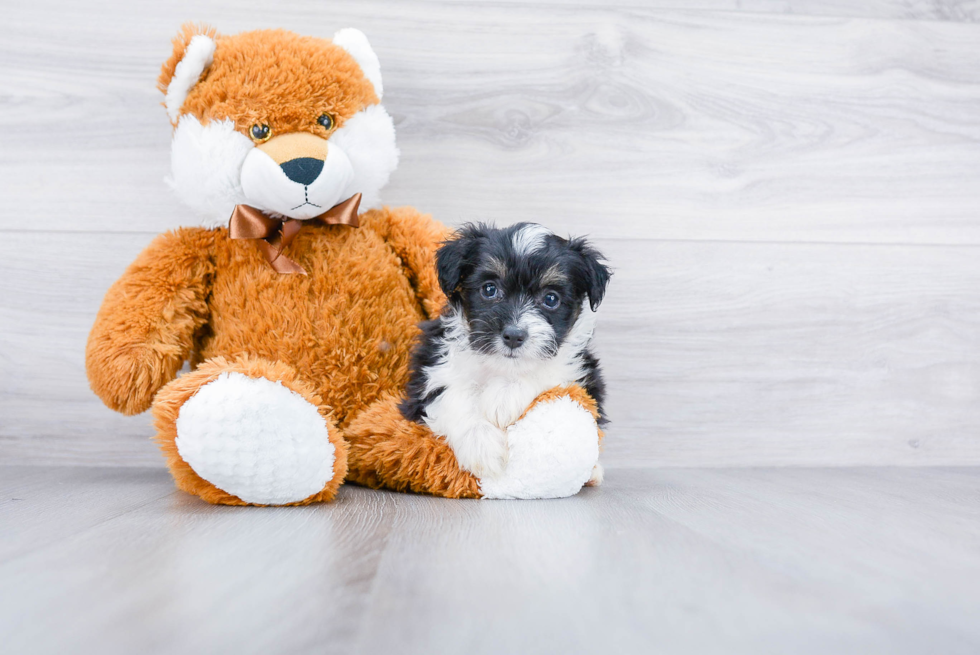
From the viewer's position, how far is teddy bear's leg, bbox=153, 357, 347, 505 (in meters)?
1.13

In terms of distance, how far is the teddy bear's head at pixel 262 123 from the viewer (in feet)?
4.38

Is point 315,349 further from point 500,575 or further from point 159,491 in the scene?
point 500,575

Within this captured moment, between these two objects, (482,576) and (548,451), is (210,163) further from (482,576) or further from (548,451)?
(482,576)

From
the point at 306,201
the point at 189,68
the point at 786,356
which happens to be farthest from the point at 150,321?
the point at 786,356

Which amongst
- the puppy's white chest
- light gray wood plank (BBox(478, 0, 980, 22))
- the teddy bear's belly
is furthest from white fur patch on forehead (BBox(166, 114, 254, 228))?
light gray wood plank (BBox(478, 0, 980, 22))

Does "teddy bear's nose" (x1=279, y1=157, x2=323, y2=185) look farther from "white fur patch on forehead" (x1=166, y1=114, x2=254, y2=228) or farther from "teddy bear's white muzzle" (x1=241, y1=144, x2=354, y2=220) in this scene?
"white fur patch on forehead" (x1=166, y1=114, x2=254, y2=228)

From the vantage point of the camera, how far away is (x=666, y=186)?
1832 millimetres

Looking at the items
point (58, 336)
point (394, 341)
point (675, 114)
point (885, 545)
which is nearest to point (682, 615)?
point (885, 545)

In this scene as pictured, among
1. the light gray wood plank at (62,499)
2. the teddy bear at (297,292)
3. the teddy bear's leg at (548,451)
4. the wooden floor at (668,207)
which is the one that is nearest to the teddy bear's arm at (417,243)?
the teddy bear at (297,292)

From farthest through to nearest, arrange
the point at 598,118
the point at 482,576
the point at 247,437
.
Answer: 1. the point at 598,118
2. the point at 247,437
3. the point at 482,576

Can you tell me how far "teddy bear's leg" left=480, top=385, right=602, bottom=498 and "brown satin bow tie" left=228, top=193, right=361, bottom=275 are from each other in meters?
0.55

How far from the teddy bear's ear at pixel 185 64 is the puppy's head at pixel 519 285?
600mm

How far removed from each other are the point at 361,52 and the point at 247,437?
2.78 feet

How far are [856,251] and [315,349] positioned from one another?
1445 millimetres
